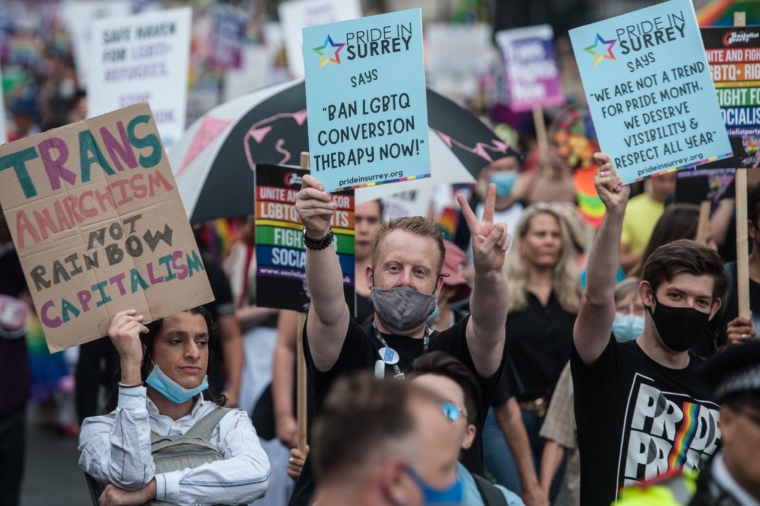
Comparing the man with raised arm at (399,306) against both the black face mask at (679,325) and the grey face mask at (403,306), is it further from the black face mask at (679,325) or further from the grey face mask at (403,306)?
the black face mask at (679,325)

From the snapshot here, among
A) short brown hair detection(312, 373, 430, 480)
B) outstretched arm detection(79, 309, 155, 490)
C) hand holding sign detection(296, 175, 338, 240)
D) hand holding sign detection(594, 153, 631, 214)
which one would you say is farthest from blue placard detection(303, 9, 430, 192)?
short brown hair detection(312, 373, 430, 480)

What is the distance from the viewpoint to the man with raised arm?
11.7 ft

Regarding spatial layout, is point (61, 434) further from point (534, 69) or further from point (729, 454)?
point (729, 454)

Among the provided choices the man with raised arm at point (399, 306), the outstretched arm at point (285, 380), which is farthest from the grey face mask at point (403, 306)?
the outstretched arm at point (285, 380)

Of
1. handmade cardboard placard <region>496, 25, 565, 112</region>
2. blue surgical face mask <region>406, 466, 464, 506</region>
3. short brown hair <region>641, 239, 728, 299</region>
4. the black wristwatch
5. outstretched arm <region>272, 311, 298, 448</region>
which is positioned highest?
handmade cardboard placard <region>496, 25, 565, 112</region>

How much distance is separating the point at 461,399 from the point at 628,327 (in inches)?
88.7

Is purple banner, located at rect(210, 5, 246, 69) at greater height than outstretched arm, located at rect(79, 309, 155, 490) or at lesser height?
greater

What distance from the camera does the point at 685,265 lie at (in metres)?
3.87

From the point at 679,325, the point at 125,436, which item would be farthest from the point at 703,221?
the point at 125,436

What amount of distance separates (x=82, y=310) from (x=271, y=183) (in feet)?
3.93

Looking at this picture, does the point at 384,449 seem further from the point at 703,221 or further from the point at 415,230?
the point at 703,221

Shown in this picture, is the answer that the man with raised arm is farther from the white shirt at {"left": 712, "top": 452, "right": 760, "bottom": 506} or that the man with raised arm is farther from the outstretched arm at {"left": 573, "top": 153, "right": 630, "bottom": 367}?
the white shirt at {"left": 712, "top": 452, "right": 760, "bottom": 506}

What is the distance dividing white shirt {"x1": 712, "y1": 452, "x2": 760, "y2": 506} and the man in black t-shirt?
1247 millimetres

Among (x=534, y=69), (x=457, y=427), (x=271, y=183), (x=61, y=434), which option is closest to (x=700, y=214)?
(x=271, y=183)
